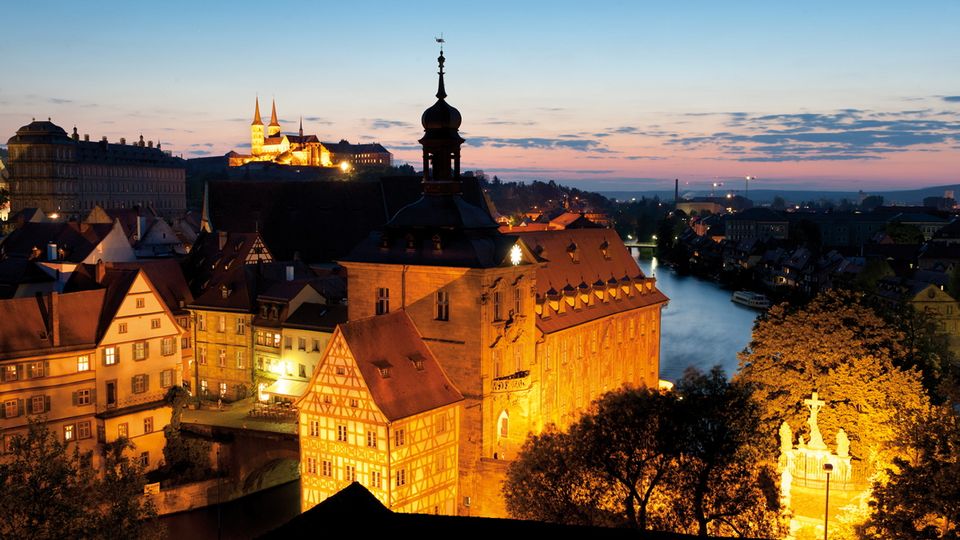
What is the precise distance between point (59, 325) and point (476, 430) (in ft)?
65.8

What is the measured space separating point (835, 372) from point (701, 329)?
5282cm

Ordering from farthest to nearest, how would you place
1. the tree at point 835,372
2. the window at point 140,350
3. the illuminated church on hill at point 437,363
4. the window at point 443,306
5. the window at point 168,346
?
the window at point 168,346 → the window at point 140,350 → the window at point 443,306 → the tree at point 835,372 → the illuminated church on hill at point 437,363

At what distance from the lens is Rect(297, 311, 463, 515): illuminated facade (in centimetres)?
3203

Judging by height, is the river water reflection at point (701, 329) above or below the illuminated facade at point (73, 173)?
below

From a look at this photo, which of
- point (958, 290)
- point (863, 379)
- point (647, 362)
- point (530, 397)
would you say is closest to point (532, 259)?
point (530, 397)

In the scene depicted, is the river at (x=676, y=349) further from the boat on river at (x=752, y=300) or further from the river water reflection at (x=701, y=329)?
the boat on river at (x=752, y=300)

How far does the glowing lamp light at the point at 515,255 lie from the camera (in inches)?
1470

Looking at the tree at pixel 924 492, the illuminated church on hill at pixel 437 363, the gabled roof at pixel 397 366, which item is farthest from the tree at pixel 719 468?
the gabled roof at pixel 397 366

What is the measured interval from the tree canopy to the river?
18.4 metres

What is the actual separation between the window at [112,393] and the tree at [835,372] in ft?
89.6

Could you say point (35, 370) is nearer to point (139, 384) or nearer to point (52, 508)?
point (139, 384)

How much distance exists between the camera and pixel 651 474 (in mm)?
26969

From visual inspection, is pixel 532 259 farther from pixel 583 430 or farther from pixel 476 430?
pixel 583 430

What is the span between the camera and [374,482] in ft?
106
